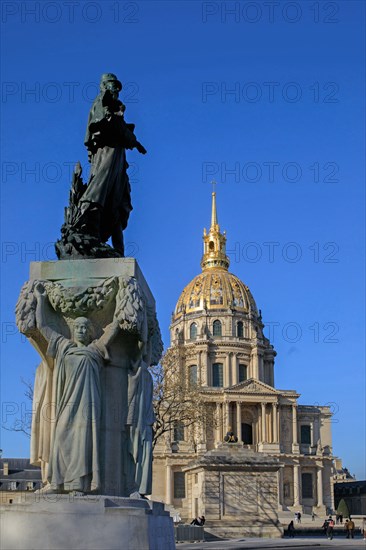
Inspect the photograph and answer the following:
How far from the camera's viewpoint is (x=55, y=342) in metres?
7.71

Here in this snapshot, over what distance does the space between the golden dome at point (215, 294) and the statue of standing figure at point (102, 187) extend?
106094mm

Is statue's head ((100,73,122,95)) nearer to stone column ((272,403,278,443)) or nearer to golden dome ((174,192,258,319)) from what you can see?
stone column ((272,403,278,443))

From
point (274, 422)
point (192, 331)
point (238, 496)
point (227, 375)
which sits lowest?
point (238, 496)

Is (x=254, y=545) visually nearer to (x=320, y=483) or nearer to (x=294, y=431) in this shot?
(x=294, y=431)

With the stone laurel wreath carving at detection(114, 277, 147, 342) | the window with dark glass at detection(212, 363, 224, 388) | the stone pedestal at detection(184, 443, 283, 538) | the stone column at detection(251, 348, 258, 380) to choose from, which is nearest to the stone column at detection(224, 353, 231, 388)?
the window with dark glass at detection(212, 363, 224, 388)

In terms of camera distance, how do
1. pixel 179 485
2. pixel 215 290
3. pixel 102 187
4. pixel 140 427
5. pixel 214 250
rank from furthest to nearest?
1. pixel 214 250
2. pixel 215 290
3. pixel 179 485
4. pixel 102 187
5. pixel 140 427

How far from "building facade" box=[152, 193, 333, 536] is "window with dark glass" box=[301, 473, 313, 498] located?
0.14 meters

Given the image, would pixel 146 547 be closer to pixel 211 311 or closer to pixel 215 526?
pixel 215 526

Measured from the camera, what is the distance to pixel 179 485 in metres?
97.1

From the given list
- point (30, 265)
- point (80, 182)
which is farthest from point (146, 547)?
point (80, 182)

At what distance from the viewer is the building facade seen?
98.6 m

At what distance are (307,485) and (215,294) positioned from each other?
102 feet

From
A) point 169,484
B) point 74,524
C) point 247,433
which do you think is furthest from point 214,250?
point 74,524

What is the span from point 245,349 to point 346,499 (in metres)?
29.9
